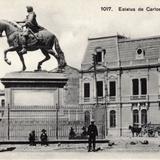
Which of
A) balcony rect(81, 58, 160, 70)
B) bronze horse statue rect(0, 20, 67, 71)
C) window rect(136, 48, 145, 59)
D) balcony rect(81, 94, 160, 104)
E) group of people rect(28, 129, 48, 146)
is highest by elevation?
window rect(136, 48, 145, 59)

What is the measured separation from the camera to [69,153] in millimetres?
16656

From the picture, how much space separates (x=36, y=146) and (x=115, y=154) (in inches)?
147

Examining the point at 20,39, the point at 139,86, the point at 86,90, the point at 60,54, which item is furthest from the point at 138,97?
the point at 20,39

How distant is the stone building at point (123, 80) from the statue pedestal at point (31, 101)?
20.3 metres

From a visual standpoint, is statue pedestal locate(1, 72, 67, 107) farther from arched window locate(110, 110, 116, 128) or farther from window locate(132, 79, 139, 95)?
arched window locate(110, 110, 116, 128)

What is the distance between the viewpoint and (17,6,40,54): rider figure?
20.4 m

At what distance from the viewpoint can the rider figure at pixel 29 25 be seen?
66.9ft

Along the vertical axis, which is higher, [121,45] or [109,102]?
[121,45]

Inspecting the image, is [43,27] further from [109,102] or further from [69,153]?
[109,102]

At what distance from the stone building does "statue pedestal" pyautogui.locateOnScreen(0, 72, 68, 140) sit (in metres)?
20.3

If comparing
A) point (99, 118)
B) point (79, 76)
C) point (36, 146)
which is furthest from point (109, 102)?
point (36, 146)

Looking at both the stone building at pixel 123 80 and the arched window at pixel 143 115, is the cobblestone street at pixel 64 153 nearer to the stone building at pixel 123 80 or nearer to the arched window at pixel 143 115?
the stone building at pixel 123 80

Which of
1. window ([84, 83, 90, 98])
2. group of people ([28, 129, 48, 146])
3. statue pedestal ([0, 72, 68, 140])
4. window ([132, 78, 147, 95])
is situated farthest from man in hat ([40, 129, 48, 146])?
window ([84, 83, 90, 98])

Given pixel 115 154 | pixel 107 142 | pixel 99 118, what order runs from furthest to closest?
pixel 99 118 < pixel 107 142 < pixel 115 154
